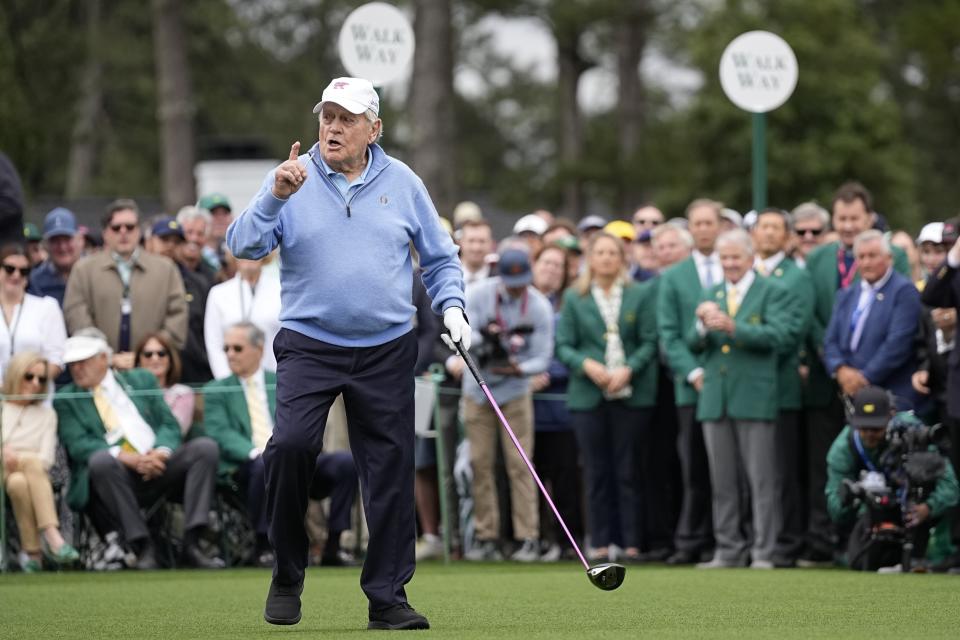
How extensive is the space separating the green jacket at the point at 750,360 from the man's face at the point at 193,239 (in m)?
4.29

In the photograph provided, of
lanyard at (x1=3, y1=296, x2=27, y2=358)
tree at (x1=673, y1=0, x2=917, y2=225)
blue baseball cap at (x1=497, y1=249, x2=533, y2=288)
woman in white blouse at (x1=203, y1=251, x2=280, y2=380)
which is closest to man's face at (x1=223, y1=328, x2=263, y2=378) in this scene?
woman in white blouse at (x1=203, y1=251, x2=280, y2=380)

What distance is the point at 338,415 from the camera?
14.2 metres

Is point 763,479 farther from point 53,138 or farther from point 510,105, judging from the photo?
point 510,105

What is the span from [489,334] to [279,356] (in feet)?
17.8

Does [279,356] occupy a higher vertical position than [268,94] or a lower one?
lower

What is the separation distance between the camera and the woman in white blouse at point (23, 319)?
13.2 metres

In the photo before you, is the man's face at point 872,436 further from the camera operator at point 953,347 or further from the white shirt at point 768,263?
the white shirt at point 768,263

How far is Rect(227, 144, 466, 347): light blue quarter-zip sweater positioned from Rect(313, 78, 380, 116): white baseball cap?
0.91ft

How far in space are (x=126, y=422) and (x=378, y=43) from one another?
3.66 metres

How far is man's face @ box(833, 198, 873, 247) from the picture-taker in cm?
1335

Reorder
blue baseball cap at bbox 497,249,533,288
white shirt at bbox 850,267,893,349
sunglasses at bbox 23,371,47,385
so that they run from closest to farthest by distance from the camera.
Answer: white shirt at bbox 850,267,893,349, sunglasses at bbox 23,371,47,385, blue baseball cap at bbox 497,249,533,288

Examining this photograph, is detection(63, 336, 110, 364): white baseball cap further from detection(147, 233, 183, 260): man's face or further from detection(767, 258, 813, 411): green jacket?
detection(767, 258, 813, 411): green jacket

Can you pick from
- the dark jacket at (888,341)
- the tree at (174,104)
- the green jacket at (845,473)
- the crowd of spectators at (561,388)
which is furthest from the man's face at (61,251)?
the tree at (174,104)

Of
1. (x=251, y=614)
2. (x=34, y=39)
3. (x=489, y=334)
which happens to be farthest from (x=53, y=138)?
(x=251, y=614)
